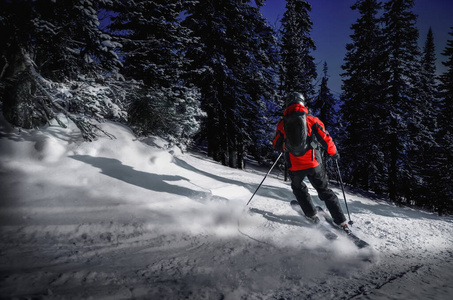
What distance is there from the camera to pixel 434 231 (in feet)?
15.5

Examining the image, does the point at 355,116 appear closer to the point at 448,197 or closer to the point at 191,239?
the point at 448,197

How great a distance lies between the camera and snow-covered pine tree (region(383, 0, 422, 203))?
52.7 ft

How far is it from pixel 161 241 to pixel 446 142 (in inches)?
843

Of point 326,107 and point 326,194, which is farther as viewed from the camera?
point 326,107

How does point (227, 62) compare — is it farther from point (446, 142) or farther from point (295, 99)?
point (446, 142)

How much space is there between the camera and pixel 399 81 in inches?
637

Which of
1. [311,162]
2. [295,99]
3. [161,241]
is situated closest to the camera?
[161,241]

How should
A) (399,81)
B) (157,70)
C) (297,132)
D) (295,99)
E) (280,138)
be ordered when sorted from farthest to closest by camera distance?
(399,81)
(157,70)
(280,138)
(295,99)
(297,132)

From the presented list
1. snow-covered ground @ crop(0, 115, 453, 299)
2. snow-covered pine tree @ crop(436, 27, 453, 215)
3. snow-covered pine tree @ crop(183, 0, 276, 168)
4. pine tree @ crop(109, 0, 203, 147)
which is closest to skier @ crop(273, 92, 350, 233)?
snow-covered ground @ crop(0, 115, 453, 299)

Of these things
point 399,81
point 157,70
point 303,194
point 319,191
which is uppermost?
point 399,81

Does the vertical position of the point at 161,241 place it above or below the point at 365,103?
below

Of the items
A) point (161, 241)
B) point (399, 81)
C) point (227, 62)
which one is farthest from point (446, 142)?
point (161, 241)

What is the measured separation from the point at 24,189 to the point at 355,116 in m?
23.1

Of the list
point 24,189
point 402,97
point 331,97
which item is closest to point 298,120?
point 24,189
